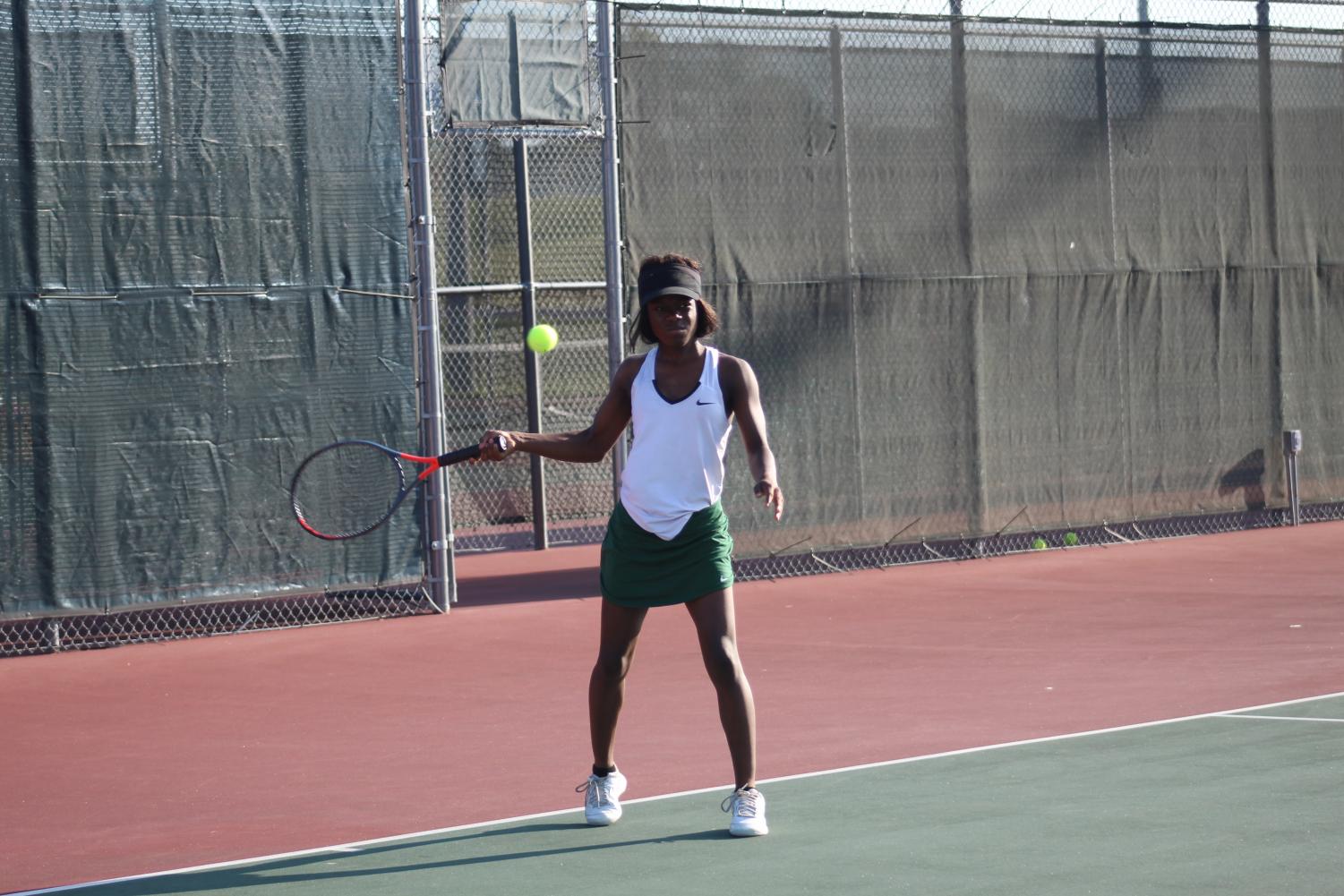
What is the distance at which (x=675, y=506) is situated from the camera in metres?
4.94

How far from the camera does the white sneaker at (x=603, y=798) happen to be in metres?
4.97

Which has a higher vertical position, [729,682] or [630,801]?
[729,682]

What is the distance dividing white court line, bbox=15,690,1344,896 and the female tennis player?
0.95ft

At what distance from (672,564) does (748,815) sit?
74 centimetres

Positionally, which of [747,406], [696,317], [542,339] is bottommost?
[747,406]

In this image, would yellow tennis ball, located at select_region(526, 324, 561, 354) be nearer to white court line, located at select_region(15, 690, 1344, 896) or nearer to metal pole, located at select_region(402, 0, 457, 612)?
metal pole, located at select_region(402, 0, 457, 612)

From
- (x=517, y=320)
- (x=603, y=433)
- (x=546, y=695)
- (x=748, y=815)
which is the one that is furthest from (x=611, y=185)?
(x=748, y=815)

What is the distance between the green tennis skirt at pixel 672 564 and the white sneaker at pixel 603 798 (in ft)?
1.70

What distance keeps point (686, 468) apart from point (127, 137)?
219 inches

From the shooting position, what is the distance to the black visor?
4.96m

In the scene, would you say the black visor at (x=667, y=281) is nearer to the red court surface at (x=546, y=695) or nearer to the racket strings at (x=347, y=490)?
the red court surface at (x=546, y=695)

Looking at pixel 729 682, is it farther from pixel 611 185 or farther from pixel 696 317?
pixel 611 185

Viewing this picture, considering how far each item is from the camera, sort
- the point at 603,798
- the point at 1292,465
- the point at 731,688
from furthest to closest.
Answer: the point at 1292,465, the point at 603,798, the point at 731,688

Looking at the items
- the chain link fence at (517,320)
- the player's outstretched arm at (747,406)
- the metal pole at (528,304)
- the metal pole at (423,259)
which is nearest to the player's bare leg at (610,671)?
the player's outstretched arm at (747,406)
